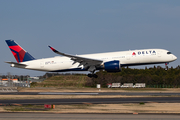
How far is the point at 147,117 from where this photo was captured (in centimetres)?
Result: 1789

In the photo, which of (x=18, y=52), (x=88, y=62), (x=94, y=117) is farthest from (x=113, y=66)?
(x=94, y=117)

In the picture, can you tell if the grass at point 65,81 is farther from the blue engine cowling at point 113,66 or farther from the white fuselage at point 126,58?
the blue engine cowling at point 113,66

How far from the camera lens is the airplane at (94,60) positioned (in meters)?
36.9

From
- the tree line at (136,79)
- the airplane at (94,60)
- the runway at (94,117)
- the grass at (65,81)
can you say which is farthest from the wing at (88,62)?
the runway at (94,117)

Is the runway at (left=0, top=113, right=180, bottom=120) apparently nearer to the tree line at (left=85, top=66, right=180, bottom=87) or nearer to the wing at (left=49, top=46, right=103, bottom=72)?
the wing at (left=49, top=46, right=103, bottom=72)

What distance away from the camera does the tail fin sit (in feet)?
142

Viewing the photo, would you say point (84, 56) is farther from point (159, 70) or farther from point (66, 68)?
point (159, 70)

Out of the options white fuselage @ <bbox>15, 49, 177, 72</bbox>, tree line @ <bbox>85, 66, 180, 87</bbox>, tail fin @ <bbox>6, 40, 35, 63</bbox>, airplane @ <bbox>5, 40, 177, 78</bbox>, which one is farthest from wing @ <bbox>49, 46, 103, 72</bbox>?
tree line @ <bbox>85, 66, 180, 87</bbox>

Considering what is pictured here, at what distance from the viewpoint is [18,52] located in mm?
43781

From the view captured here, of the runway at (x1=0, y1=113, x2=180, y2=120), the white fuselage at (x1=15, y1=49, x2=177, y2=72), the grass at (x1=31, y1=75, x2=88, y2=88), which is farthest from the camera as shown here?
the grass at (x1=31, y1=75, x2=88, y2=88)

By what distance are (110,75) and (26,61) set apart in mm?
22020

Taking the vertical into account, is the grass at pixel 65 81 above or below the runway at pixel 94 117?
above

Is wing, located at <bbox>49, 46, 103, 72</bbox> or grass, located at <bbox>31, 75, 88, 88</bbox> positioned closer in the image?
wing, located at <bbox>49, 46, 103, 72</bbox>

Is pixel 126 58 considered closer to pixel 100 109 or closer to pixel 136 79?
pixel 100 109
